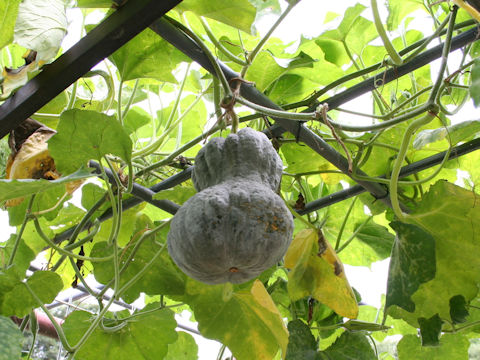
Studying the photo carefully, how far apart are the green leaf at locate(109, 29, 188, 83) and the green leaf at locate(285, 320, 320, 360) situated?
55 cm

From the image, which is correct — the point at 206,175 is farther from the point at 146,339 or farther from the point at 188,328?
the point at 188,328

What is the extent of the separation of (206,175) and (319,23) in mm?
709

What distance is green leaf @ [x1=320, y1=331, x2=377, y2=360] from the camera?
939 millimetres

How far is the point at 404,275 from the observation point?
0.70 meters

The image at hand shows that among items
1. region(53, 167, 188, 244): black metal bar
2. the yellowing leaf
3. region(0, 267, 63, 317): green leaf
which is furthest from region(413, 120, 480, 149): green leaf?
region(0, 267, 63, 317): green leaf

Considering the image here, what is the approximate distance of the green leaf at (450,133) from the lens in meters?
0.72

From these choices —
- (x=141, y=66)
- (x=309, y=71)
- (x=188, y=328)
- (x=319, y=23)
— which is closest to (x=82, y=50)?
(x=141, y=66)

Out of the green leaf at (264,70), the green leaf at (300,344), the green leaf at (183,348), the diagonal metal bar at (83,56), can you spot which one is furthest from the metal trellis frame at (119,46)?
the green leaf at (183,348)

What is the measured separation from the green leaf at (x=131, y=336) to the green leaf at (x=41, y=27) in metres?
0.51

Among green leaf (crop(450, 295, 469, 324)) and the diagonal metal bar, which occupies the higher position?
the diagonal metal bar

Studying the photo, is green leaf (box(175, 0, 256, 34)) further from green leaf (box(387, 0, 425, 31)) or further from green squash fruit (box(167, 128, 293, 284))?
green leaf (box(387, 0, 425, 31))

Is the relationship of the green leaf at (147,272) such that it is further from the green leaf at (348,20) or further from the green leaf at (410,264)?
the green leaf at (348,20)

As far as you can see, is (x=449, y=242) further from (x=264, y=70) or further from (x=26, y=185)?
(x=26, y=185)

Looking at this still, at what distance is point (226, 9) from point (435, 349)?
0.85m
